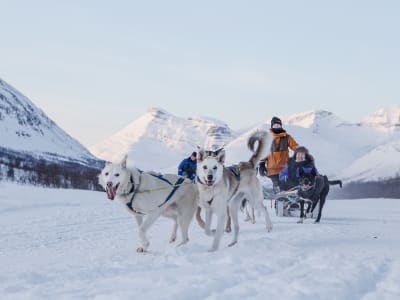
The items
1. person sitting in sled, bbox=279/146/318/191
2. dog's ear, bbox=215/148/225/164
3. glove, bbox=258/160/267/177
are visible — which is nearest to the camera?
dog's ear, bbox=215/148/225/164

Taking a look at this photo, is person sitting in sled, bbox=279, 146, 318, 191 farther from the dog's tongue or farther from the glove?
the dog's tongue

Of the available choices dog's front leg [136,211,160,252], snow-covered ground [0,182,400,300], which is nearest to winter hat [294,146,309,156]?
snow-covered ground [0,182,400,300]

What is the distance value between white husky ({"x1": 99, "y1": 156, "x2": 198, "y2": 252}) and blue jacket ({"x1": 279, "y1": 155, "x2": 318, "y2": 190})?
372 centimetres

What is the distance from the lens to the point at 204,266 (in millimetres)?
4742

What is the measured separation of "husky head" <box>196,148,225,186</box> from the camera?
6.27 metres

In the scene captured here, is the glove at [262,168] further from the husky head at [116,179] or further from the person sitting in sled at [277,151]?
the husky head at [116,179]

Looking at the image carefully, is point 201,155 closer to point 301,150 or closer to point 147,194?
point 147,194

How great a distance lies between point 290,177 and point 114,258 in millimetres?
5538

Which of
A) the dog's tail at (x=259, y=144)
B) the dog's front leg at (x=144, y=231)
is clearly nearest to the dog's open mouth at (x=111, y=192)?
the dog's front leg at (x=144, y=231)

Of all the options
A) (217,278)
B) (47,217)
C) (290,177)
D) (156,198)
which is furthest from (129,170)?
(47,217)

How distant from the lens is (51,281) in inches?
164

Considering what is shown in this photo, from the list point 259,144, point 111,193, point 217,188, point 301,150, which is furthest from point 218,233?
point 301,150

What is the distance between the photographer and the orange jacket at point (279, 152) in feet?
34.1

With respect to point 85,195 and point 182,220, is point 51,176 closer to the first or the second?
point 85,195
